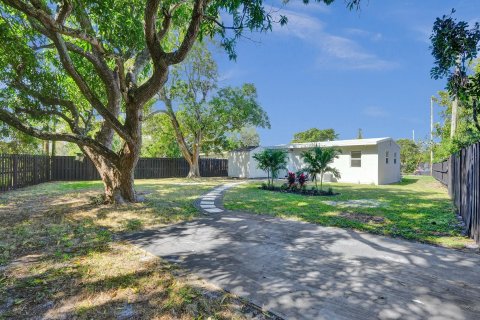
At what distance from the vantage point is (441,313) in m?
2.33

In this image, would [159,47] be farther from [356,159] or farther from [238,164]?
[238,164]

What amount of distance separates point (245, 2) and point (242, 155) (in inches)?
710

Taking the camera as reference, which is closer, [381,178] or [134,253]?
[134,253]

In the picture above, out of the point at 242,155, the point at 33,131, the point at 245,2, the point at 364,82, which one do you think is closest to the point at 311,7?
the point at 245,2

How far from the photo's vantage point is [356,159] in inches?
682

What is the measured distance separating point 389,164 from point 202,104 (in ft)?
44.0

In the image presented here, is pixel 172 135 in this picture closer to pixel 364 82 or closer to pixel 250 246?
pixel 250 246

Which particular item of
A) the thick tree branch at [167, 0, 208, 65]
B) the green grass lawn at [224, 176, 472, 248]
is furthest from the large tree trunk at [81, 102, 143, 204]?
the green grass lawn at [224, 176, 472, 248]

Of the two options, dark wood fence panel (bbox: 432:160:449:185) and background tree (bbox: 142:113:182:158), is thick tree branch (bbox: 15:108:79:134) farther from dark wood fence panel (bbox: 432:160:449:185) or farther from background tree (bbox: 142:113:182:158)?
dark wood fence panel (bbox: 432:160:449:185)

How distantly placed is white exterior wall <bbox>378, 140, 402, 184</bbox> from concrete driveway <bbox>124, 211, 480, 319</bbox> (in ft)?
43.4

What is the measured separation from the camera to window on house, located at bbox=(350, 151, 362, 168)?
17.1 m

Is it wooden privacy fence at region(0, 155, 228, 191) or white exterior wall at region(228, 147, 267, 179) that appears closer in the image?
wooden privacy fence at region(0, 155, 228, 191)

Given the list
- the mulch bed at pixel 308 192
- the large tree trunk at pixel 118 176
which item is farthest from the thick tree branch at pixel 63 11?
the mulch bed at pixel 308 192

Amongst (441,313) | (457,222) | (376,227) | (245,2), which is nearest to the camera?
(441,313)
